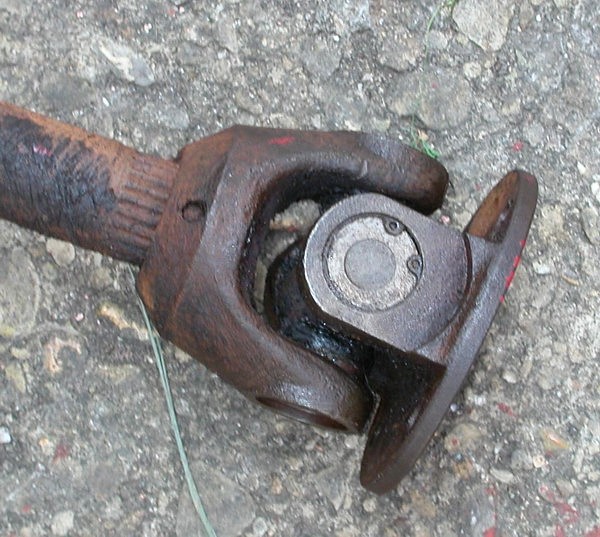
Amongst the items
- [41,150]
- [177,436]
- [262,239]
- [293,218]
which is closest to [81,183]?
[41,150]

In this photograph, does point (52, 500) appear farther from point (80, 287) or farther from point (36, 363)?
point (80, 287)

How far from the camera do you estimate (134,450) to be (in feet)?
7.24

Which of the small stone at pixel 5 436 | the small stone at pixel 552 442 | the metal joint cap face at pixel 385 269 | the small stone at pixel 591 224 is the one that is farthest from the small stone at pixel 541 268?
the small stone at pixel 5 436

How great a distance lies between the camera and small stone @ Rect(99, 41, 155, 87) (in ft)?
7.57

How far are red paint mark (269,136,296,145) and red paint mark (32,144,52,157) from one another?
44 centimetres

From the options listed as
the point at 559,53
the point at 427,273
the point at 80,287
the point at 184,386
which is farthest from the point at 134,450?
the point at 559,53

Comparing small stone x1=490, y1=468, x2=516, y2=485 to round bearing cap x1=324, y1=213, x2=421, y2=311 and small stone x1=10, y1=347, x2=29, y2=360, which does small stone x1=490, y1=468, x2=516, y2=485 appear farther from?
small stone x1=10, y1=347, x2=29, y2=360

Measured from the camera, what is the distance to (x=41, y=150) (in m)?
1.77

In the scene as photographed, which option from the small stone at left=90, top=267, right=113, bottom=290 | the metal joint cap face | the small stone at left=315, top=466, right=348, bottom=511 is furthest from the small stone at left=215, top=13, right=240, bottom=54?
the small stone at left=315, top=466, right=348, bottom=511

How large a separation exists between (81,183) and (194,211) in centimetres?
23

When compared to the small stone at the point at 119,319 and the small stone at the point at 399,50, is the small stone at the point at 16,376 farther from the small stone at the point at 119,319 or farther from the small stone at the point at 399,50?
the small stone at the point at 399,50

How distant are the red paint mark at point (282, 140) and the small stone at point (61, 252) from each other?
2.28 ft

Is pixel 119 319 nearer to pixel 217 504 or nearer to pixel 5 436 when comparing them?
pixel 5 436

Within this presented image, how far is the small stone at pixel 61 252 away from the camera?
2.24 metres
